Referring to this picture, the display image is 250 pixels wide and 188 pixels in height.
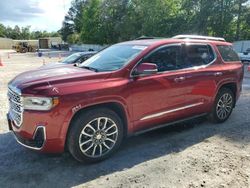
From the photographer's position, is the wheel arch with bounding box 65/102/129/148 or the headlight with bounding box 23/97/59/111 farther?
the wheel arch with bounding box 65/102/129/148

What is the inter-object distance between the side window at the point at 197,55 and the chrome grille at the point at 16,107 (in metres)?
2.89

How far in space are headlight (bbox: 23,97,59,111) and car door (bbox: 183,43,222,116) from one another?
8.21ft

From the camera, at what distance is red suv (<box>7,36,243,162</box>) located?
11.9ft

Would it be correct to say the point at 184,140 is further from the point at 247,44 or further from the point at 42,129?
the point at 247,44

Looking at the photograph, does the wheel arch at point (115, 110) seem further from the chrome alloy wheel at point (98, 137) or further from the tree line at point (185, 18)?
the tree line at point (185, 18)

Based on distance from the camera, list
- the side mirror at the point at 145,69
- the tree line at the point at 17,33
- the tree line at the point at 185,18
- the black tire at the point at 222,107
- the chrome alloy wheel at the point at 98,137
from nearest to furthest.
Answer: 1. the chrome alloy wheel at the point at 98,137
2. the side mirror at the point at 145,69
3. the black tire at the point at 222,107
4. the tree line at the point at 185,18
5. the tree line at the point at 17,33

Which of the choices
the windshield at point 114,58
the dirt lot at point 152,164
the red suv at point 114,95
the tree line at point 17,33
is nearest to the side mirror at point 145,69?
the red suv at point 114,95

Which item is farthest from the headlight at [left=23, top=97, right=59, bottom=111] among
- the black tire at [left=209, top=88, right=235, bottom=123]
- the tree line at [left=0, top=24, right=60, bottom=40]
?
the tree line at [left=0, top=24, right=60, bottom=40]

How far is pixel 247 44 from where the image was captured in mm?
32062

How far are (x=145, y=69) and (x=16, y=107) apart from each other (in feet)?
6.36

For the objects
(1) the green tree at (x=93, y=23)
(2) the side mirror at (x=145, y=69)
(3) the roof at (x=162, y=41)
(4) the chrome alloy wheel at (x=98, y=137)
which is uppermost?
(1) the green tree at (x=93, y=23)

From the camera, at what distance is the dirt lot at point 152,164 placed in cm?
359

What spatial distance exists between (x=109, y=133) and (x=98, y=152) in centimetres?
32

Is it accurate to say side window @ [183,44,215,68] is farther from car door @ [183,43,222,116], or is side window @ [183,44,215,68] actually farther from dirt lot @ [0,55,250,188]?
dirt lot @ [0,55,250,188]
